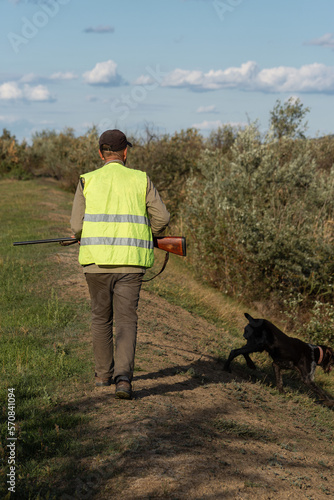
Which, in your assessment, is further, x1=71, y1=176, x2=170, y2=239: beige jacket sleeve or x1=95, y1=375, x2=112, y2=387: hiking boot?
x1=95, y1=375, x2=112, y2=387: hiking boot

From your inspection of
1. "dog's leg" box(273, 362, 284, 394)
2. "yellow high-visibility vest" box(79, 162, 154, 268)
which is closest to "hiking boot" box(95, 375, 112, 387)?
"yellow high-visibility vest" box(79, 162, 154, 268)

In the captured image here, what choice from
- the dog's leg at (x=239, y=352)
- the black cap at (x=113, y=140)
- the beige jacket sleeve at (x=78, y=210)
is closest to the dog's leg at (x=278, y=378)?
the dog's leg at (x=239, y=352)

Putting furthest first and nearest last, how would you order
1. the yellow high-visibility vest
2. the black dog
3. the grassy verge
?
the black dog
the yellow high-visibility vest
the grassy verge

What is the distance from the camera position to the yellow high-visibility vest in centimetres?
446

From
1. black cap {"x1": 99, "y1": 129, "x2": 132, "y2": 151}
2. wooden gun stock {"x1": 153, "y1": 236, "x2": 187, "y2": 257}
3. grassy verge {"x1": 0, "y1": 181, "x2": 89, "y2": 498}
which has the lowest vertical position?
grassy verge {"x1": 0, "y1": 181, "x2": 89, "y2": 498}

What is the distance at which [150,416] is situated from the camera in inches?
174

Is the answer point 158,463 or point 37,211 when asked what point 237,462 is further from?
point 37,211

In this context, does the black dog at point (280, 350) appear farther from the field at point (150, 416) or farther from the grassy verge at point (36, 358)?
the grassy verge at point (36, 358)

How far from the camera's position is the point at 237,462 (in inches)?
Answer: 153

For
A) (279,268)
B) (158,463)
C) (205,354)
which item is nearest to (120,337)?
(158,463)

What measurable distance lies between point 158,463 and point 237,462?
665 millimetres

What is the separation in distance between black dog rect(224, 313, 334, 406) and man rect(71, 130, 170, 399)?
9.79 ft

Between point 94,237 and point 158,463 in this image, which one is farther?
point 94,237

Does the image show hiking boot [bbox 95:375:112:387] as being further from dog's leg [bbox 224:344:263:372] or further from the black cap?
dog's leg [bbox 224:344:263:372]
